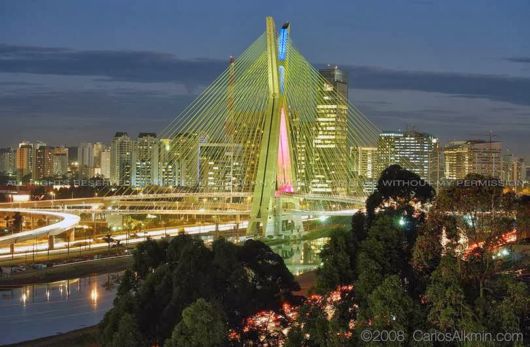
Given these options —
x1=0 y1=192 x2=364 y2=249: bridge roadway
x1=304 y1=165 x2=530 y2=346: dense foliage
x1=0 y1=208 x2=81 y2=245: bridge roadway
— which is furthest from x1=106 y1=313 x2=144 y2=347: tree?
x1=0 y1=192 x2=364 y2=249: bridge roadway

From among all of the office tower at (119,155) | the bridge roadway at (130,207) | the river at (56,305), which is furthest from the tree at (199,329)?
the office tower at (119,155)

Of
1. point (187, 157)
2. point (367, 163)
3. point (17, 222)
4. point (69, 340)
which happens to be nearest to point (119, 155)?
point (367, 163)

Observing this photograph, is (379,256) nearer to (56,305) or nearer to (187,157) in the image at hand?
(56,305)

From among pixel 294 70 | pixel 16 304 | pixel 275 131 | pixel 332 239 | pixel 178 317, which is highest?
pixel 294 70

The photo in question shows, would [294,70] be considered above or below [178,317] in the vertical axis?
above

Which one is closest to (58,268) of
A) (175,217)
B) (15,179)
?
(175,217)

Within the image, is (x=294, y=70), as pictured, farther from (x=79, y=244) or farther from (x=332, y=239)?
(x=332, y=239)
